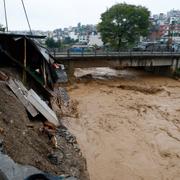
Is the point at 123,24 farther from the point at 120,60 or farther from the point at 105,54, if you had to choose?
the point at 105,54

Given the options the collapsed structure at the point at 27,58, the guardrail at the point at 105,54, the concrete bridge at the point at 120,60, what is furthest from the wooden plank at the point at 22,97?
the guardrail at the point at 105,54

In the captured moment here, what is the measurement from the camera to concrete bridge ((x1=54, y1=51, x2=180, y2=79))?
26.8m

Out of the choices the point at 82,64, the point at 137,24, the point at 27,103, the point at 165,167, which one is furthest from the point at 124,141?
the point at 137,24

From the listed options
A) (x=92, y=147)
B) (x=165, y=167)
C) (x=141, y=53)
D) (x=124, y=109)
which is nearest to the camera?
(x=165, y=167)

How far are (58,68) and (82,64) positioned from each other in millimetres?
13401

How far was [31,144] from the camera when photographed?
728 cm

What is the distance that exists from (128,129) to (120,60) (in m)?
A: 15.6

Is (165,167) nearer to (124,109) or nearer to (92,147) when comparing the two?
(92,147)

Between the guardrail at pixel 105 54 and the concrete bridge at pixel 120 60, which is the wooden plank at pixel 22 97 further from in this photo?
the guardrail at pixel 105 54

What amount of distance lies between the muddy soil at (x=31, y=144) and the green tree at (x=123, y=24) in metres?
33.5

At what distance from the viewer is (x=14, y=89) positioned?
9695 millimetres

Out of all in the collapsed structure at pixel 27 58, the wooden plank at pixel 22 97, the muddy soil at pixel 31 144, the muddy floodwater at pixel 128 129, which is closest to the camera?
the muddy soil at pixel 31 144

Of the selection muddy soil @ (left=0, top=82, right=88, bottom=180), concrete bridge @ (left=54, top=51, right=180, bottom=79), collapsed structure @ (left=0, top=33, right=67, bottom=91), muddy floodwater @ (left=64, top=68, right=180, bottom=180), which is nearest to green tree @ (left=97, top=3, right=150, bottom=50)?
concrete bridge @ (left=54, top=51, right=180, bottom=79)

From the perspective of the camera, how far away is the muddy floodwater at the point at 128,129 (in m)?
10.5
